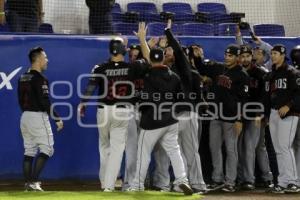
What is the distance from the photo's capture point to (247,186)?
8.22 metres

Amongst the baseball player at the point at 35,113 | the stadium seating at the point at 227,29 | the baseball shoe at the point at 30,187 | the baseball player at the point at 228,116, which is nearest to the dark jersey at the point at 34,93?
the baseball player at the point at 35,113

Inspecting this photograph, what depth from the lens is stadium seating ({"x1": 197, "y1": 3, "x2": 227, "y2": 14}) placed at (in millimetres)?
12977

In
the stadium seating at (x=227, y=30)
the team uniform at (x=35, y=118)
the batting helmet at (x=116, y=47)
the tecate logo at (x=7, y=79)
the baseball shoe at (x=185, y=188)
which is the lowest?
the baseball shoe at (x=185, y=188)

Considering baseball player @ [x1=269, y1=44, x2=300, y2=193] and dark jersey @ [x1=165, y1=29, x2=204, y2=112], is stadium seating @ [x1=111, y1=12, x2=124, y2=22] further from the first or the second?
baseball player @ [x1=269, y1=44, x2=300, y2=193]

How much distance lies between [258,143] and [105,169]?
8.03 feet

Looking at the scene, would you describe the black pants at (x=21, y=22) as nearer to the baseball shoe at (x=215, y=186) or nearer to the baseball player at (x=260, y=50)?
the baseball player at (x=260, y=50)

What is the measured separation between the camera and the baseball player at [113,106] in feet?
24.2

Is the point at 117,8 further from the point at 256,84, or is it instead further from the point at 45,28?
the point at 256,84

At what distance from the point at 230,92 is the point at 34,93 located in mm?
2795

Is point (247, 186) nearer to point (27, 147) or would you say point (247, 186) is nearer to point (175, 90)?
point (175, 90)

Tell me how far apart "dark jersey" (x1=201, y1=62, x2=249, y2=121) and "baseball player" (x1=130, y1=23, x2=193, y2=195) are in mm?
1066

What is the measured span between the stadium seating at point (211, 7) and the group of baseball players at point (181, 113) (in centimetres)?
447

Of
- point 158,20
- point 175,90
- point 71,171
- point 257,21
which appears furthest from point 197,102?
point 257,21

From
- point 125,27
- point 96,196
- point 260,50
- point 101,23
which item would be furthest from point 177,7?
point 96,196
